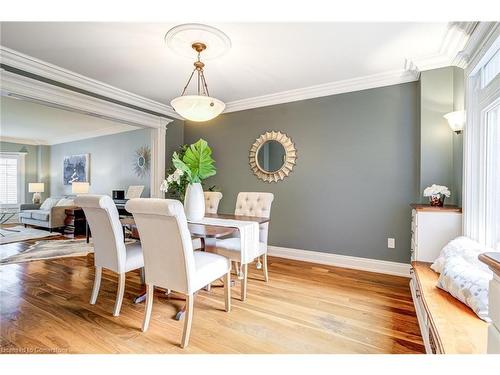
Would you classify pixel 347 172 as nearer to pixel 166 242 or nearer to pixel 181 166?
pixel 181 166

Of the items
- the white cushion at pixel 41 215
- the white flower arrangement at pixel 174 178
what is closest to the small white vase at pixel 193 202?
the white flower arrangement at pixel 174 178

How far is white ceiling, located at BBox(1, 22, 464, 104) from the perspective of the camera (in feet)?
7.04

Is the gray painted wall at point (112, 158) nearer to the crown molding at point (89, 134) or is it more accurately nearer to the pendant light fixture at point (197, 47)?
the crown molding at point (89, 134)

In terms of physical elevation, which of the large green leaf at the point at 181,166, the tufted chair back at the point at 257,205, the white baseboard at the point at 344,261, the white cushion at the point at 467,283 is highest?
the large green leaf at the point at 181,166

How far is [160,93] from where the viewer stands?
12.1 ft

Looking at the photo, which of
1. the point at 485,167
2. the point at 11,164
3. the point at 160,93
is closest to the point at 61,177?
the point at 11,164

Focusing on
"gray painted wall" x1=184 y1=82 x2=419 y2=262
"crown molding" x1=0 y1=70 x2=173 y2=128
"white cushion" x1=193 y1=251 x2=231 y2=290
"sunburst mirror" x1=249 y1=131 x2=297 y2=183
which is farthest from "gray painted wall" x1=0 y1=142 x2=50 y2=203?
"white cushion" x1=193 y1=251 x2=231 y2=290

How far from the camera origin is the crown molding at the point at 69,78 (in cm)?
257

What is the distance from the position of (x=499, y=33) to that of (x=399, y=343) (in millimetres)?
2140

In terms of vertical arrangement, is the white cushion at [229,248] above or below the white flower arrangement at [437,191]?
below

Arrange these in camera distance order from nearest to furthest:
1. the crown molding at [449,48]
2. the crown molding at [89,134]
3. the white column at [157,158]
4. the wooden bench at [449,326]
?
the wooden bench at [449,326]
the crown molding at [449,48]
the white column at [157,158]
the crown molding at [89,134]

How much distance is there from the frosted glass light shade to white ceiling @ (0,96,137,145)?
3475 mm

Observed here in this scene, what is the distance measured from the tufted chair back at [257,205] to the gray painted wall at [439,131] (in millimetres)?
1662

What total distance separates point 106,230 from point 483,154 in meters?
3.14
